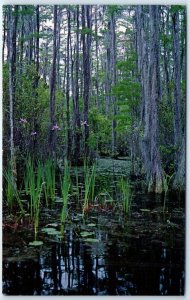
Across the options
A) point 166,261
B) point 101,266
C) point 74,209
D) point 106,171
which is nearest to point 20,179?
point 74,209

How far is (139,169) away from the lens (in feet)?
10.1

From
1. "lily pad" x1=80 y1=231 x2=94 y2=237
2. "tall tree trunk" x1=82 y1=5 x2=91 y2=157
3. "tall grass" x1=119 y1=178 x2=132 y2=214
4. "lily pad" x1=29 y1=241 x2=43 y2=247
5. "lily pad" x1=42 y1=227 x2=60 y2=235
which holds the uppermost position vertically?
"tall tree trunk" x1=82 y1=5 x2=91 y2=157

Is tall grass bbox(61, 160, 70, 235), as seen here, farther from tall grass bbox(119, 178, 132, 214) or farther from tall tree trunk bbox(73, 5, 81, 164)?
tall grass bbox(119, 178, 132, 214)

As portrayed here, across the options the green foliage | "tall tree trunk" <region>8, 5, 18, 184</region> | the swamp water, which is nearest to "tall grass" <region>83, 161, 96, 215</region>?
the swamp water

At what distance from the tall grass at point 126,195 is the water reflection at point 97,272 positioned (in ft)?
1.01

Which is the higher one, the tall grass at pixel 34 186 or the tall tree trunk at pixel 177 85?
the tall tree trunk at pixel 177 85

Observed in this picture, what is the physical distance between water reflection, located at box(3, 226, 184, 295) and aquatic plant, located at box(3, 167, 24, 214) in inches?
15.4

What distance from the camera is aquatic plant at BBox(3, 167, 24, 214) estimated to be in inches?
113

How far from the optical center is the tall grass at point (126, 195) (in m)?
2.97

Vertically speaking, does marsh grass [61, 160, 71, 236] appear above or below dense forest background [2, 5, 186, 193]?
below

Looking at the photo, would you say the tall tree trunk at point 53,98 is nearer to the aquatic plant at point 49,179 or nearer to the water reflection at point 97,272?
the aquatic plant at point 49,179

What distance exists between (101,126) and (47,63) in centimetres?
61

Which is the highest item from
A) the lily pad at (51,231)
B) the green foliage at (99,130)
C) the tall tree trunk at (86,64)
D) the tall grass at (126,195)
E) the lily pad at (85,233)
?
the tall tree trunk at (86,64)

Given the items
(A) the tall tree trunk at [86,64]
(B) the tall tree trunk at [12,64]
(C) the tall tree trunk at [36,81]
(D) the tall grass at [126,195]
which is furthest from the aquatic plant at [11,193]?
(D) the tall grass at [126,195]
